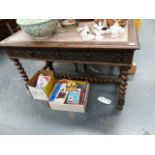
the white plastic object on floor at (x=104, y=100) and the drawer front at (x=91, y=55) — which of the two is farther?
the white plastic object on floor at (x=104, y=100)

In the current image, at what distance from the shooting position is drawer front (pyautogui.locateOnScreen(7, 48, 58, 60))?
1.20 m

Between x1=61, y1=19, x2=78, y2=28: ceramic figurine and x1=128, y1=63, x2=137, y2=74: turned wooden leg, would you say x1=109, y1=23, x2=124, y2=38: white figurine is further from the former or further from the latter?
x1=128, y1=63, x2=137, y2=74: turned wooden leg

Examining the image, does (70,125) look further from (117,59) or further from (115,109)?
(117,59)

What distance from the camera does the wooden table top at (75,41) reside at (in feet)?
3.21

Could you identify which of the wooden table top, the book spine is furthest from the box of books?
the wooden table top

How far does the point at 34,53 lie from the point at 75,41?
1.36 ft

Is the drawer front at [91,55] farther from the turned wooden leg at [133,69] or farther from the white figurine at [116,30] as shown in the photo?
the turned wooden leg at [133,69]

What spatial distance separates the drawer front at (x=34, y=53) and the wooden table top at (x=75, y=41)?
7cm

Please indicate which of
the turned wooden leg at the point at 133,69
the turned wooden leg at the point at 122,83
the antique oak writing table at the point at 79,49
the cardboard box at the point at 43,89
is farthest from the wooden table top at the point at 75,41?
the turned wooden leg at the point at 133,69

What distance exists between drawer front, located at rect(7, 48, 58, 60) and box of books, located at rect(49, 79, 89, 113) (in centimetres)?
46

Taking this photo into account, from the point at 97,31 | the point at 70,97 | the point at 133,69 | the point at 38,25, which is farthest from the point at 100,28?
the point at 133,69

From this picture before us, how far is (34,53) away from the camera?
1.27 m

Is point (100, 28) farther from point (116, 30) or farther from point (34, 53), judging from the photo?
point (34, 53)
